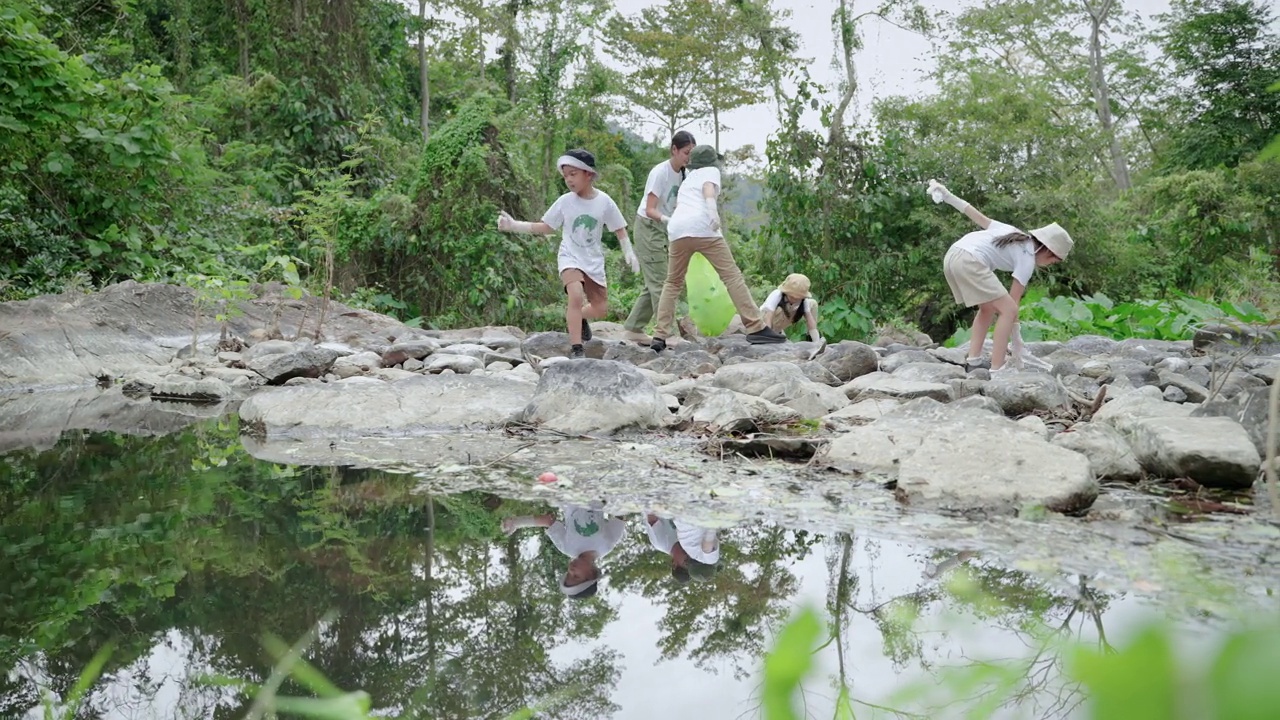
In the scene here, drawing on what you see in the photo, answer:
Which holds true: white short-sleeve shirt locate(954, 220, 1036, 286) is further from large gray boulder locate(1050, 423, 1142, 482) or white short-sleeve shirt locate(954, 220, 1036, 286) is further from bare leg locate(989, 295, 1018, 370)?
large gray boulder locate(1050, 423, 1142, 482)

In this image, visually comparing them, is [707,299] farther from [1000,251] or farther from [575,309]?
[1000,251]

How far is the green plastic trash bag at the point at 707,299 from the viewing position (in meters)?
8.91

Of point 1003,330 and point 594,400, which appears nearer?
point 594,400

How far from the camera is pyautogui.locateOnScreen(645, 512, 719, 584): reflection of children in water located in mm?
2304

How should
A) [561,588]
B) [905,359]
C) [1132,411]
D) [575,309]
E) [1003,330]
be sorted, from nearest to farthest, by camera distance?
[561,588] → [1132,411] → [1003,330] → [905,359] → [575,309]

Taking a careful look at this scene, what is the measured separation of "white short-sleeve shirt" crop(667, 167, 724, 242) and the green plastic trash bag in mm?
1309

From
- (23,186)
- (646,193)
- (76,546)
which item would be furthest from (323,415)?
(23,186)

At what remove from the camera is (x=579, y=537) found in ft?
8.69

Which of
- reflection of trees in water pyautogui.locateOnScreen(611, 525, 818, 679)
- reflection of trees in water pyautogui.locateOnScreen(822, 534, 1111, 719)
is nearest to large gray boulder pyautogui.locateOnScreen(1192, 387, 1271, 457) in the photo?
reflection of trees in water pyautogui.locateOnScreen(822, 534, 1111, 719)

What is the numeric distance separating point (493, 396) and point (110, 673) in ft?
10.2

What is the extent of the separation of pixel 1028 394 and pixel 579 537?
2453 millimetres

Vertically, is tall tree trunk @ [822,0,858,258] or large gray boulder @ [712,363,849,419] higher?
tall tree trunk @ [822,0,858,258]

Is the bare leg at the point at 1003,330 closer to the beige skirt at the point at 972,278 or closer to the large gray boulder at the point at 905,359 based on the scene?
the beige skirt at the point at 972,278

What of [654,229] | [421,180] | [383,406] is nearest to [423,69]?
[421,180]
